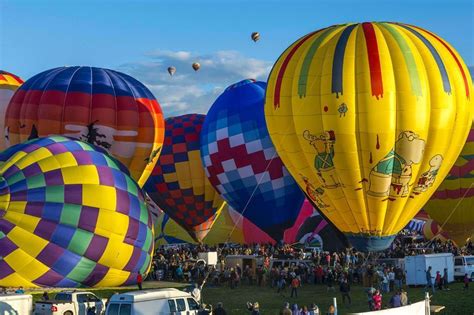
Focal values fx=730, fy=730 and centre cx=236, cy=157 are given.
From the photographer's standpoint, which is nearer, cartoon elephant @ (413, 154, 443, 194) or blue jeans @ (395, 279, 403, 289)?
blue jeans @ (395, 279, 403, 289)

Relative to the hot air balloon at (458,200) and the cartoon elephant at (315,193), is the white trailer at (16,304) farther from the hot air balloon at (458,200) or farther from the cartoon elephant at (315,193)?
the hot air balloon at (458,200)

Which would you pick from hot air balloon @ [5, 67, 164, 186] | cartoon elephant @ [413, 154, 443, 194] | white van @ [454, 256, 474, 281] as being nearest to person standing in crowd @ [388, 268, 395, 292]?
white van @ [454, 256, 474, 281]

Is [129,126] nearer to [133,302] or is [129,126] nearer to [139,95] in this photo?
[139,95]

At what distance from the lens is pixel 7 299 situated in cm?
1483

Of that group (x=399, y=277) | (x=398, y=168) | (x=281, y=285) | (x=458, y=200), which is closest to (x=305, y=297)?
(x=281, y=285)

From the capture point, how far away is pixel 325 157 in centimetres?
2200

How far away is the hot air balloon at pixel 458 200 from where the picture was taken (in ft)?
100

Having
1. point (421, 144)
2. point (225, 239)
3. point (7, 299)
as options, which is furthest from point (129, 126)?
point (225, 239)

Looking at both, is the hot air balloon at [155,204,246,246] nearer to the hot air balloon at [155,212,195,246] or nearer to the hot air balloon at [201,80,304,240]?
the hot air balloon at [155,212,195,246]

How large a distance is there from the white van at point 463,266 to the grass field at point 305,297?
638 mm

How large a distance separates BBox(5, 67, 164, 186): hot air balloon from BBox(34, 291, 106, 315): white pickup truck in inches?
403

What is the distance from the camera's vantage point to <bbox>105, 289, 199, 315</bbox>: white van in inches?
549

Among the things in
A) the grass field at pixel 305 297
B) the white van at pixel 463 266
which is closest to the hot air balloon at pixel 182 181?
the grass field at pixel 305 297

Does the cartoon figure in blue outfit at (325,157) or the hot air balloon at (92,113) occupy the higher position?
the hot air balloon at (92,113)
